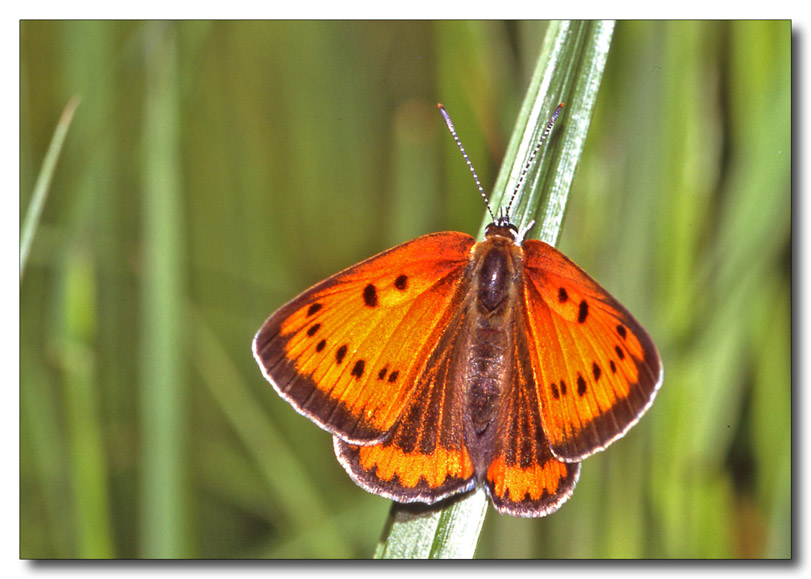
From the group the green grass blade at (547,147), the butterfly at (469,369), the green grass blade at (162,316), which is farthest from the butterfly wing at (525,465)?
the green grass blade at (162,316)

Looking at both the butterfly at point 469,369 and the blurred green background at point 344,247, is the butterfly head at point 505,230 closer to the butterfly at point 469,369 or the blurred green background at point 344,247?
the butterfly at point 469,369

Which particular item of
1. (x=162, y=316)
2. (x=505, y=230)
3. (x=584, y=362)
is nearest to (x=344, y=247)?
(x=162, y=316)

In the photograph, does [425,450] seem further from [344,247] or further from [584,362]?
[344,247]

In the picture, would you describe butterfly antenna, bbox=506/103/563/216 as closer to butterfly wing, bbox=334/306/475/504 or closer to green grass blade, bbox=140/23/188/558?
butterfly wing, bbox=334/306/475/504

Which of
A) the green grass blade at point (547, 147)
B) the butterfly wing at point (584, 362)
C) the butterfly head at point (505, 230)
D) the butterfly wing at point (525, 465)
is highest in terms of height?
the green grass blade at point (547, 147)

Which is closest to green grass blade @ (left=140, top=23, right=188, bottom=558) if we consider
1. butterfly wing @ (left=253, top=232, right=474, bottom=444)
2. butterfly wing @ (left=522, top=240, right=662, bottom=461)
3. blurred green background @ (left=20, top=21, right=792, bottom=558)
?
blurred green background @ (left=20, top=21, right=792, bottom=558)

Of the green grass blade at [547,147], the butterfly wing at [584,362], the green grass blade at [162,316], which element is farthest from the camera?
the green grass blade at [162,316]

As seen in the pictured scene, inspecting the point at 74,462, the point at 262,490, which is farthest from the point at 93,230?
the point at 262,490
